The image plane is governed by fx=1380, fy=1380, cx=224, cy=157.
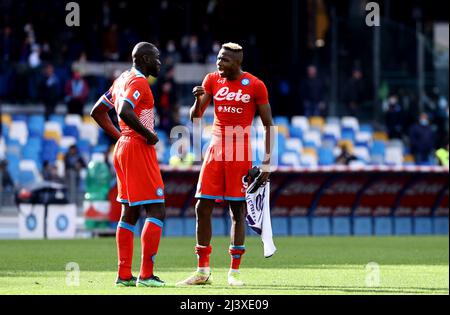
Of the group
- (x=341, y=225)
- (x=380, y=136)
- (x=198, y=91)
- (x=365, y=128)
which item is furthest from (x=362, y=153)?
(x=198, y=91)

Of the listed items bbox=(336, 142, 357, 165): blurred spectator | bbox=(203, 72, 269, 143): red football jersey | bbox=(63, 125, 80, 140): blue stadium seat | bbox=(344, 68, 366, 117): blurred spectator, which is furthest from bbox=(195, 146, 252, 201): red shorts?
bbox=(344, 68, 366, 117): blurred spectator

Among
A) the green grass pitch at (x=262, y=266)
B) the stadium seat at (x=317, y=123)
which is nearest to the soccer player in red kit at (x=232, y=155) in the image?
the green grass pitch at (x=262, y=266)

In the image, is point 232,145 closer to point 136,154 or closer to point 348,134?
point 136,154

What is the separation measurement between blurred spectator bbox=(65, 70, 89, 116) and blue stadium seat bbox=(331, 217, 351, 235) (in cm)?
775

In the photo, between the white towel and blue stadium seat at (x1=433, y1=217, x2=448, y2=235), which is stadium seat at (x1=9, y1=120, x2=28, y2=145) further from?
the white towel

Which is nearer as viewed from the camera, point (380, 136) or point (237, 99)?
point (237, 99)

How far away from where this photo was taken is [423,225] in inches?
1144

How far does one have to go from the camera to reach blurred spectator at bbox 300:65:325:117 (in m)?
34.9

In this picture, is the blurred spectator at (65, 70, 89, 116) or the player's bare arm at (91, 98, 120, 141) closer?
the player's bare arm at (91, 98, 120, 141)

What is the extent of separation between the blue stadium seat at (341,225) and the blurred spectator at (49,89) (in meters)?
8.12

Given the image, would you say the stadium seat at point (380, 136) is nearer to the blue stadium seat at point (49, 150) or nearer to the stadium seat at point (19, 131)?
the blue stadium seat at point (49, 150)

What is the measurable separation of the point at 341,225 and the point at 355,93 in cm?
703
